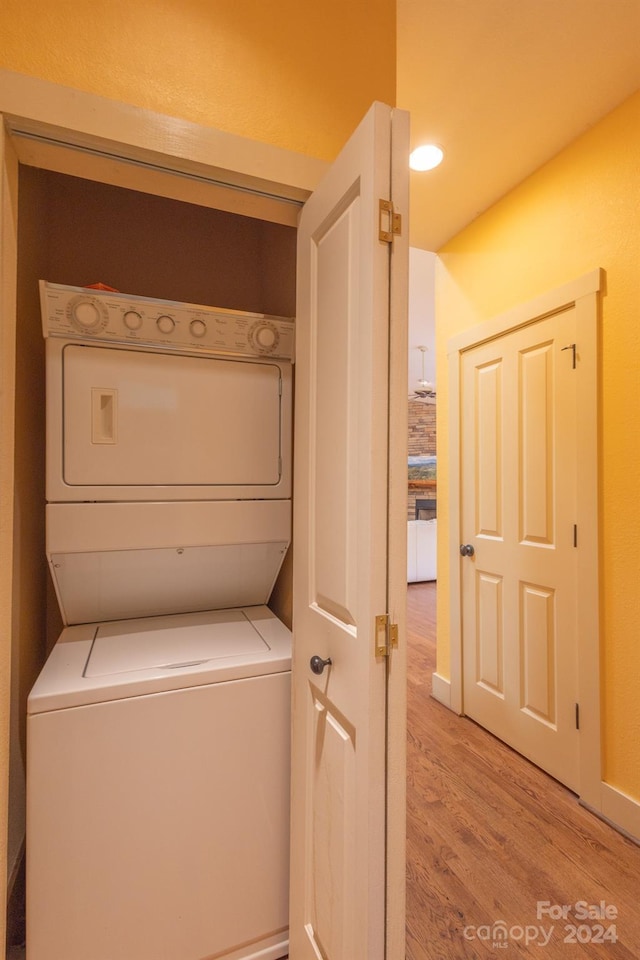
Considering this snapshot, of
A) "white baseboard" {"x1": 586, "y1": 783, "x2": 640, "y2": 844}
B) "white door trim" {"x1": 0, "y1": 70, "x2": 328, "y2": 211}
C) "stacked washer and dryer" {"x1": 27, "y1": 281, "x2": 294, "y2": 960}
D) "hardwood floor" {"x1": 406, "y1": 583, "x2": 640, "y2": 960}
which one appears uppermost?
"white door trim" {"x1": 0, "y1": 70, "x2": 328, "y2": 211}

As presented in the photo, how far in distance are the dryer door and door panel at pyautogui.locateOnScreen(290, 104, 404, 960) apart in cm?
26

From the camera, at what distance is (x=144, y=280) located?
1.89m

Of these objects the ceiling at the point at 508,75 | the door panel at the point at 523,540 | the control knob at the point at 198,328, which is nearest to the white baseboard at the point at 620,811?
the door panel at the point at 523,540

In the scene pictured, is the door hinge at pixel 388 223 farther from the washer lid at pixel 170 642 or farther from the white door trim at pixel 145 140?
the washer lid at pixel 170 642

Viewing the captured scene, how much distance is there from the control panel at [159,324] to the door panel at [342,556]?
0.78 feet

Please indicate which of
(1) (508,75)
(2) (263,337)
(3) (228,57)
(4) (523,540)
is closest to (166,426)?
(2) (263,337)

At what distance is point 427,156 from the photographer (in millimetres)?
2090

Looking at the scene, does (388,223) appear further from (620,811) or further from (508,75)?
(620,811)

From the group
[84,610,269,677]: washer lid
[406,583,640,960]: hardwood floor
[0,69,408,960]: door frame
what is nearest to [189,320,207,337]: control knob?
[0,69,408,960]: door frame

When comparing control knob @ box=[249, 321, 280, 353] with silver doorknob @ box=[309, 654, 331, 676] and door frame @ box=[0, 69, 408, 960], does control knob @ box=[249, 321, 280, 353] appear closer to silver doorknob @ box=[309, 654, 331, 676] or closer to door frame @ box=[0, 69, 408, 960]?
door frame @ box=[0, 69, 408, 960]

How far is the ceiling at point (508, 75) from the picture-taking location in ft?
4.81

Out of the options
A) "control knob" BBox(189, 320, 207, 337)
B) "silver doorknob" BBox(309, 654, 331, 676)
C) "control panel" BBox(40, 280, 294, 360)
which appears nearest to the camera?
"silver doorknob" BBox(309, 654, 331, 676)

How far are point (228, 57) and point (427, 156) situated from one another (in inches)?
49.3

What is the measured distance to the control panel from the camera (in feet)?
4.12
